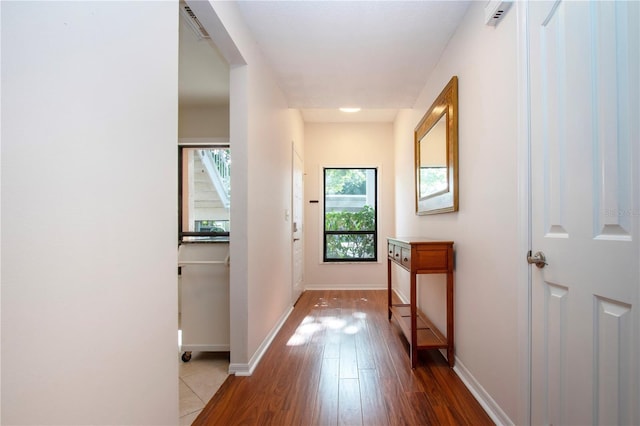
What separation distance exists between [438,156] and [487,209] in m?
0.91

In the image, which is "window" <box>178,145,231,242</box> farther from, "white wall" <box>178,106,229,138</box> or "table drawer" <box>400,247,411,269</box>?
"table drawer" <box>400,247,411,269</box>

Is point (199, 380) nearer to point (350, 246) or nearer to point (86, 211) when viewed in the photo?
point (86, 211)

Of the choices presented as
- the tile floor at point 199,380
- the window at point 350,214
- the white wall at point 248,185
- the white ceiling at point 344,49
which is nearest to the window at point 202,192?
the white wall at point 248,185

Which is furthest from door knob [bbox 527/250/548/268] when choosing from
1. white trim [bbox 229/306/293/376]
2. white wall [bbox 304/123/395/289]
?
white wall [bbox 304/123/395/289]

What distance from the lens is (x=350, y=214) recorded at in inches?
193

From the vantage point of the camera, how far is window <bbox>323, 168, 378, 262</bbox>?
489cm

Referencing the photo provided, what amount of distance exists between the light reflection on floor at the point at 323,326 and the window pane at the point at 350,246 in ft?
4.85

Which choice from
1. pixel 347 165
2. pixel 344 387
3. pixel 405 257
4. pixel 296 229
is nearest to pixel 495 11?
pixel 405 257

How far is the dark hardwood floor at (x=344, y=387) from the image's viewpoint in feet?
5.17

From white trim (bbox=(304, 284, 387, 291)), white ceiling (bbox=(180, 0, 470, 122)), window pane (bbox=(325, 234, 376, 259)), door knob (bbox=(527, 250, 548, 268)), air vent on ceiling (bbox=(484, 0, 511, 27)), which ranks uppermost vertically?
white ceiling (bbox=(180, 0, 470, 122))

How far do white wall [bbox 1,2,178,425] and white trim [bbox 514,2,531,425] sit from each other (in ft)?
4.83

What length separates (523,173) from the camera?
131cm

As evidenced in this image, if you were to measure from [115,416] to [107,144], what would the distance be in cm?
81

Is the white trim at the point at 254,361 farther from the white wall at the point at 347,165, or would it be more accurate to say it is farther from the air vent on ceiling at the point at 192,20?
the air vent on ceiling at the point at 192,20
